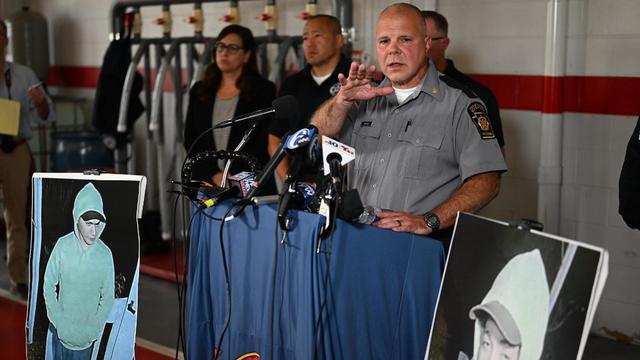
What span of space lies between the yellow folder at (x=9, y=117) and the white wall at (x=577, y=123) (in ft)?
7.35

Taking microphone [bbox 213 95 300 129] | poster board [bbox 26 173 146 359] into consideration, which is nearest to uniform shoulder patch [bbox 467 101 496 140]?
microphone [bbox 213 95 300 129]

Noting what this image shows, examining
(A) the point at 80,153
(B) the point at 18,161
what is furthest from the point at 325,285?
(A) the point at 80,153

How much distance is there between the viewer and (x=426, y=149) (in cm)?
267

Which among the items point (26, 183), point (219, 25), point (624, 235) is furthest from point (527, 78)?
point (26, 183)

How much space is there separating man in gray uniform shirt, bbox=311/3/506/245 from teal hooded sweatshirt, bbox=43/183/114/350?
2.59 ft

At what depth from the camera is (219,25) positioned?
5988 mm

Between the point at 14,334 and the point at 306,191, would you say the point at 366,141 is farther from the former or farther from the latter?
the point at 14,334

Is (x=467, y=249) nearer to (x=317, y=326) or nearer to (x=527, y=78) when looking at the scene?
(x=317, y=326)

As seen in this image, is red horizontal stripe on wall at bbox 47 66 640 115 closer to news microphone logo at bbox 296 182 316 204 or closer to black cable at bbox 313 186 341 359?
news microphone logo at bbox 296 182 316 204

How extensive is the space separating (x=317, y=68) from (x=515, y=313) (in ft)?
8.38

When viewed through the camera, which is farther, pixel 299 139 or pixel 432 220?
pixel 432 220

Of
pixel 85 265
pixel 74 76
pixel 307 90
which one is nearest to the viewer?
pixel 85 265

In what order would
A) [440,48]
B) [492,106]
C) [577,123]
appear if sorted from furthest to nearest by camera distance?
[577,123]
[440,48]
[492,106]

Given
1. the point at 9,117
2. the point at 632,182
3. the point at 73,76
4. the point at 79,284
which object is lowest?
the point at 79,284
